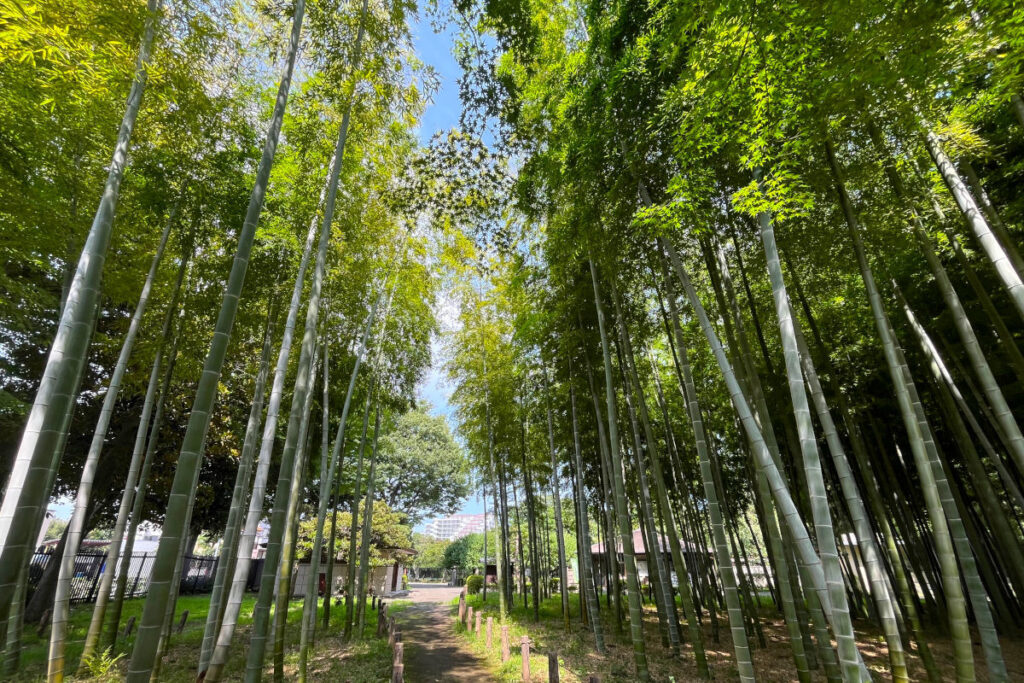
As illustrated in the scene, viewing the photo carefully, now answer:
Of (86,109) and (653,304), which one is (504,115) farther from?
(653,304)

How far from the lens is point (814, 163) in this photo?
127 inches

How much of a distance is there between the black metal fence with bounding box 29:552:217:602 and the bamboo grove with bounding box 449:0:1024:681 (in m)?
8.52

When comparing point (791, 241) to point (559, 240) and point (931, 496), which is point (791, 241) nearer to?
point (559, 240)

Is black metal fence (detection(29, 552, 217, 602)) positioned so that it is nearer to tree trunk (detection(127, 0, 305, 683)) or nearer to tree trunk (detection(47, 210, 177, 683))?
tree trunk (detection(47, 210, 177, 683))

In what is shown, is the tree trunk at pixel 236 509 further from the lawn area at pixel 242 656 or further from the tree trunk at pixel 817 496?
the tree trunk at pixel 817 496

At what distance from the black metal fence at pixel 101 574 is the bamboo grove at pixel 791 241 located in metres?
8.52

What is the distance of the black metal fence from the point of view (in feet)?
30.2

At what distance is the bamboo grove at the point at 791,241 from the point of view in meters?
2.45

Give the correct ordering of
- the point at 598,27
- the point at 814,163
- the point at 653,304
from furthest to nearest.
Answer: the point at 653,304, the point at 598,27, the point at 814,163

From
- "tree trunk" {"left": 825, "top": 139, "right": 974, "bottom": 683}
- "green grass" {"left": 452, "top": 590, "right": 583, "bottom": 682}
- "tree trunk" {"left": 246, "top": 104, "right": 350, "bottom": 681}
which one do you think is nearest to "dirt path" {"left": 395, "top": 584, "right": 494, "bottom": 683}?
"green grass" {"left": 452, "top": 590, "right": 583, "bottom": 682}

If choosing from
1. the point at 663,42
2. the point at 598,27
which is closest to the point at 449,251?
the point at 598,27

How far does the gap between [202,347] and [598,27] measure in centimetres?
A: 617

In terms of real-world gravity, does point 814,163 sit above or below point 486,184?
below

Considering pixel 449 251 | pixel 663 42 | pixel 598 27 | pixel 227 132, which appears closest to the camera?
pixel 663 42
